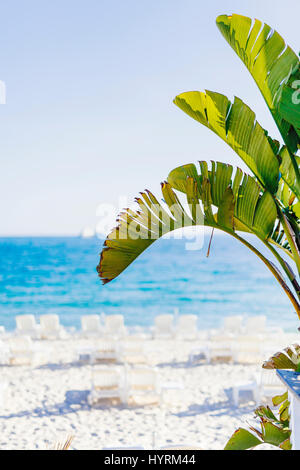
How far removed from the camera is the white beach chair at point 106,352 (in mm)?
7897

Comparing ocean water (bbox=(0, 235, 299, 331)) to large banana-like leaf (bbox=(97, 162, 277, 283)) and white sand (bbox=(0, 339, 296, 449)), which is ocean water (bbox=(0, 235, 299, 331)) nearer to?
white sand (bbox=(0, 339, 296, 449))

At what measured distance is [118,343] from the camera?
8180 millimetres

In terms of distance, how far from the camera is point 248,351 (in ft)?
26.6

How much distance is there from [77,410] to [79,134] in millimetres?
35051

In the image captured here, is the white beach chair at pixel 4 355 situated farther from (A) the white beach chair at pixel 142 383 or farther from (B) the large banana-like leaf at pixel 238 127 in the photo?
(B) the large banana-like leaf at pixel 238 127

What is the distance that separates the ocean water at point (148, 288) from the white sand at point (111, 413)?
1148cm

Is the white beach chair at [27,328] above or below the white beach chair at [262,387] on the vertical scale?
below

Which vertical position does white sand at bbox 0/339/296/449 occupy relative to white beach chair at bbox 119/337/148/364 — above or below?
below

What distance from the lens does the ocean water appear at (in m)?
23.7

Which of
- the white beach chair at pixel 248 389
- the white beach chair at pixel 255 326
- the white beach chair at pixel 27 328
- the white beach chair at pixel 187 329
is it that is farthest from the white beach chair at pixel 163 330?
the white beach chair at pixel 248 389

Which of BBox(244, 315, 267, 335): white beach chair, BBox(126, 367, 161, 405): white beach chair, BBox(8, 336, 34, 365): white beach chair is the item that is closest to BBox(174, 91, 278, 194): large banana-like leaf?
BBox(126, 367, 161, 405): white beach chair

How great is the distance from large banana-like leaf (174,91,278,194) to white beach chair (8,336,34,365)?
23.4 feet

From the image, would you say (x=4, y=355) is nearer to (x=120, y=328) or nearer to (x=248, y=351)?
(x=120, y=328)

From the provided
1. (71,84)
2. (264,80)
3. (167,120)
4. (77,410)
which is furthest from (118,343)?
(167,120)
